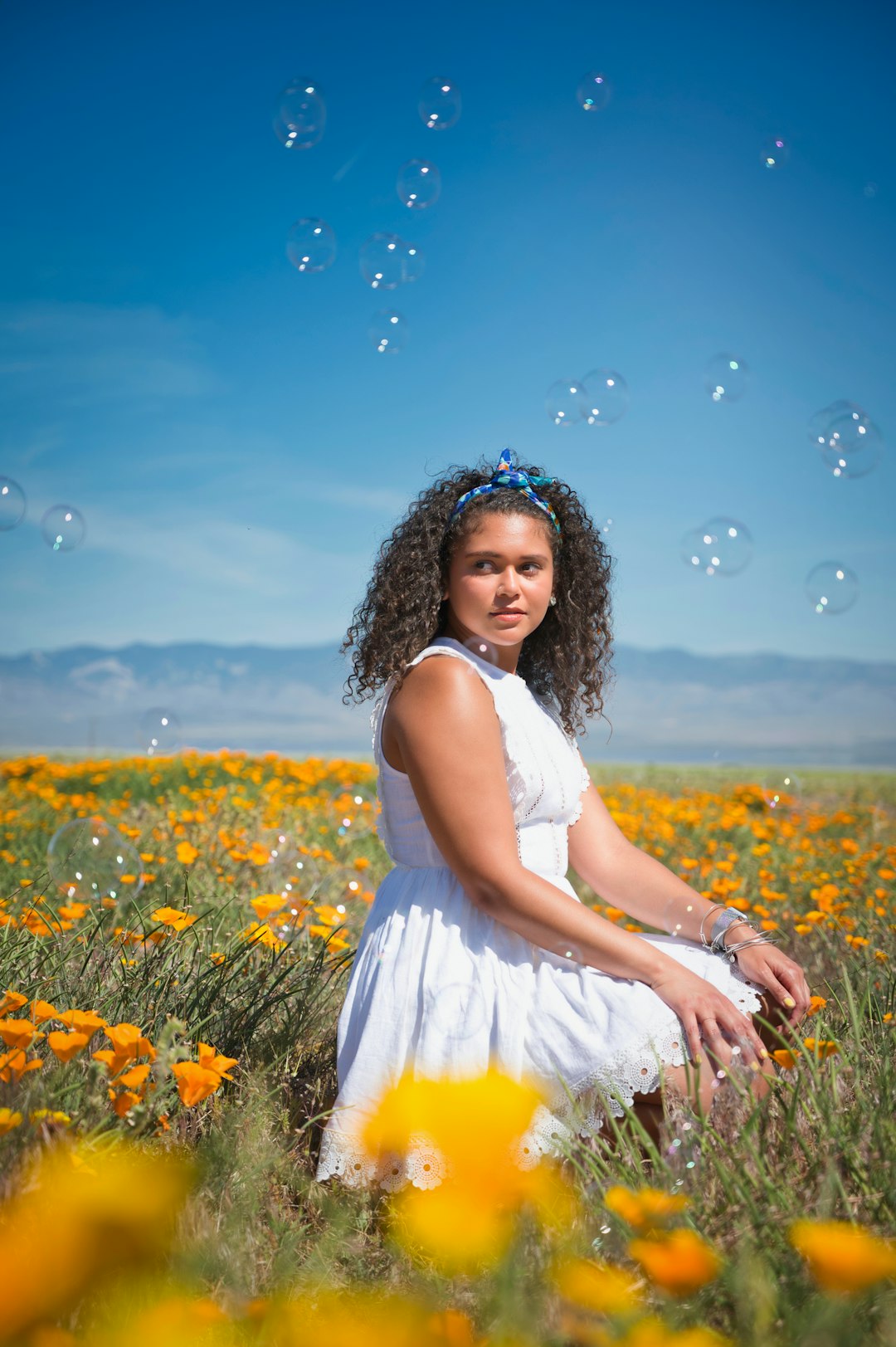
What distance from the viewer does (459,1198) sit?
1670 mm

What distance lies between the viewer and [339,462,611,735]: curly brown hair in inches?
103

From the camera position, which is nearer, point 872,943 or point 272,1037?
point 272,1037

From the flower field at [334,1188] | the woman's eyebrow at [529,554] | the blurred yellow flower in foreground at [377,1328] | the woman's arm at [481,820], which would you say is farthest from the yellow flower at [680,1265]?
the woman's eyebrow at [529,554]

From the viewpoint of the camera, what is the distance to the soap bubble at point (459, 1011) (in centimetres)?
204

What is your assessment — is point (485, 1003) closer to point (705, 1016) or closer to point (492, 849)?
point (492, 849)

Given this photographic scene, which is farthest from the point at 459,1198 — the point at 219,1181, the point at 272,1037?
the point at 272,1037

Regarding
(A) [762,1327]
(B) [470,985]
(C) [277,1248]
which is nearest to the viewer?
(A) [762,1327]

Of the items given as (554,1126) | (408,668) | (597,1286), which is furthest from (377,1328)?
(408,668)

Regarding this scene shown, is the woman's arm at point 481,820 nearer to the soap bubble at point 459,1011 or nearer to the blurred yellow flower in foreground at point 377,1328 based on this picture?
the soap bubble at point 459,1011

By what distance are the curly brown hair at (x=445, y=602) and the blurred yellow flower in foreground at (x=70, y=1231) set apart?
1.22 metres

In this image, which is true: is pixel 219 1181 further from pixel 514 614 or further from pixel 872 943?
pixel 872 943

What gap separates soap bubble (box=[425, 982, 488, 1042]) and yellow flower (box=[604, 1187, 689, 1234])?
21.4 inches

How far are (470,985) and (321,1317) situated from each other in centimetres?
73

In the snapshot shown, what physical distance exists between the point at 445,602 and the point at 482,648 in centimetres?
25
